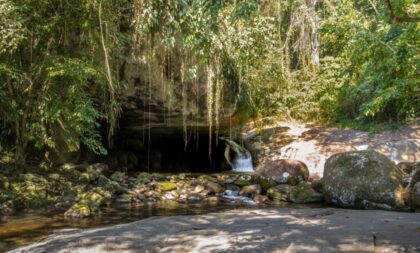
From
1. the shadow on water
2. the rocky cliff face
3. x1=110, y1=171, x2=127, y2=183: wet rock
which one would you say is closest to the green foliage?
the shadow on water

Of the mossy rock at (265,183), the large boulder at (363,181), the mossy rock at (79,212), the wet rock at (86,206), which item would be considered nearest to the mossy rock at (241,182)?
the mossy rock at (265,183)

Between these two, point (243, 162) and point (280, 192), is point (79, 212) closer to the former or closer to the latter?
point (280, 192)

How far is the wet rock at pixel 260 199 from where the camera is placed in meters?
9.17

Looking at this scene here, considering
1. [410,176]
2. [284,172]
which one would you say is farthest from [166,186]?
[410,176]

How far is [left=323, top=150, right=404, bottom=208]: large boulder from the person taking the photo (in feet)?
25.6

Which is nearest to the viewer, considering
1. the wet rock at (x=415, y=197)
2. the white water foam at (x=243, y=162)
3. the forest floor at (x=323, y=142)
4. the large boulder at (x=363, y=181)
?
the wet rock at (x=415, y=197)

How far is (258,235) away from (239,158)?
10873 millimetres

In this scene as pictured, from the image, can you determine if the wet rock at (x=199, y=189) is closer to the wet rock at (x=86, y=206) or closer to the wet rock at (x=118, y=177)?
the wet rock at (x=118, y=177)

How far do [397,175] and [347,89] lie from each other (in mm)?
7729

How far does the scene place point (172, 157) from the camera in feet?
54.7

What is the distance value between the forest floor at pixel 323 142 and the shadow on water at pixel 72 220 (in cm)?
495

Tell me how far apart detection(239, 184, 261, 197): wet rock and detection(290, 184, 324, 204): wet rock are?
911 millimetres

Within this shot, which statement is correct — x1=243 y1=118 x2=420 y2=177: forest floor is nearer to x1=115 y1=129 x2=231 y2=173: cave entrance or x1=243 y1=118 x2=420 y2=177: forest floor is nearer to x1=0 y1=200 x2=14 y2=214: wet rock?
x1=115 y1=129 x2=231 y2=173: cave entrance

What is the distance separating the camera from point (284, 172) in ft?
34.4
